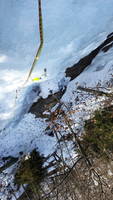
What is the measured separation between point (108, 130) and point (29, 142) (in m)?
5.67

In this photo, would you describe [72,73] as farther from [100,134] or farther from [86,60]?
[100,134]

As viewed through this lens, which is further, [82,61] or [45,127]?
[82,61]

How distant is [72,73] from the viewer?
39.8ft

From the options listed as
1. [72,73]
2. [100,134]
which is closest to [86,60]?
[72,73]

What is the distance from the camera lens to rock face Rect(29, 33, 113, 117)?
11.4 m

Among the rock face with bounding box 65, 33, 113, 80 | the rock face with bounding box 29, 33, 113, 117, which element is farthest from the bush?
the rock face with bounding box 65, 33, 113, 80

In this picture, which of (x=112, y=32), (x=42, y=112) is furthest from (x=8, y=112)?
(x=112, y=32)

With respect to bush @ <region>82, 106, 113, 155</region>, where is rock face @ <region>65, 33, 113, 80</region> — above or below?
above

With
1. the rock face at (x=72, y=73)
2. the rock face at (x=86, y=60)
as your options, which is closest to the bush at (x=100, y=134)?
the rock face at (x=72, y=73)

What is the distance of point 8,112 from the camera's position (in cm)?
1416

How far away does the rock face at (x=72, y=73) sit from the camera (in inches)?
450

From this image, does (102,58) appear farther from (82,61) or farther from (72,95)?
(72,95)

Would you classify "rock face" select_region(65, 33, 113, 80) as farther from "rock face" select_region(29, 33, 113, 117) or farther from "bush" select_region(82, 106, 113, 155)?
"bush" select_region(82, 106, 113, 155)

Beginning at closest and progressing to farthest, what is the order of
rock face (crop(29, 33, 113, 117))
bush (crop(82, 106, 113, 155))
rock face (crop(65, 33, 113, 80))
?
bush (crop(82, 106, 113, 155)) → rock face (crop(29, 33, 113, 117)) → rock face (crop(65, 33, 113, 80))
